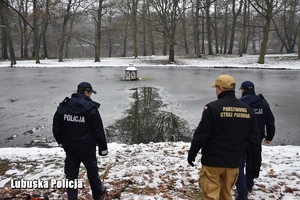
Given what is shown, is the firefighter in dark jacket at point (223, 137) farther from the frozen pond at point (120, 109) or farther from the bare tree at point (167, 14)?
the bare tree at point (167, 14)

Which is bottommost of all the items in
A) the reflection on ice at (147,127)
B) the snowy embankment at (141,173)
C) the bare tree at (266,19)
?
the snowy embankment at (141,173)

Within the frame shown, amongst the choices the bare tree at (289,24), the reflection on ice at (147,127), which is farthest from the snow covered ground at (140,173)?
the bare tree at (289,24)

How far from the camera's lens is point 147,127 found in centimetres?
800

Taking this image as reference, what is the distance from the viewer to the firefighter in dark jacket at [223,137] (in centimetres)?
287

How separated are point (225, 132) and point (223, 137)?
6cm

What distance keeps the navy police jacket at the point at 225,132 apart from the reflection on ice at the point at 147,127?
3.99m

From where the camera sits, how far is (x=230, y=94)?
117 inches

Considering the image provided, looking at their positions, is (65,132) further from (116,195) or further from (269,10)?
(269,10)

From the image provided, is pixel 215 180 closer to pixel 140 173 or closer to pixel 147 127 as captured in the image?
pixel 140 173

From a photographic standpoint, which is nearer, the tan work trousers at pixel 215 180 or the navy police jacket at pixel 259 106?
the tan work trousers at pixel 215 180

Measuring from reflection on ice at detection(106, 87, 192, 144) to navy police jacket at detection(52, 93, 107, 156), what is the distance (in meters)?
3.36

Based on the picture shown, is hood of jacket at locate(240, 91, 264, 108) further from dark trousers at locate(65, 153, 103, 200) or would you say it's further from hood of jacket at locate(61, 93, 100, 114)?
dark trousers at locate(65, 153, 103, 200)

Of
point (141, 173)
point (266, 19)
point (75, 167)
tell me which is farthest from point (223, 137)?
point (266, 19)

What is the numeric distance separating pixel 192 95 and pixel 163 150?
25.6 ft
